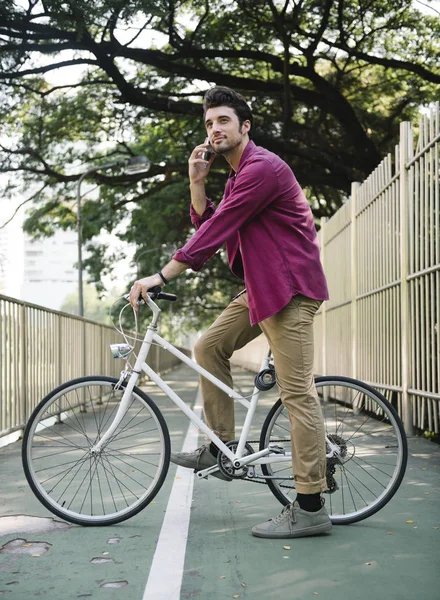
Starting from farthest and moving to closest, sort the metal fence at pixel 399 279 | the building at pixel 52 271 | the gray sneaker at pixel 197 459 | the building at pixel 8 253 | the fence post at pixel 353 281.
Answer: the building at pixel 52 271
the building at pixel 8 253
the fence post at pixel 353 281
the metal fence at pixel 399 279
the gray sneaker at pixel 197 459

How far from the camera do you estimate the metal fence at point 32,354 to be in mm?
7832

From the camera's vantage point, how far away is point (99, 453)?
177 inches

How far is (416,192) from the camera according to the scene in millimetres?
7922

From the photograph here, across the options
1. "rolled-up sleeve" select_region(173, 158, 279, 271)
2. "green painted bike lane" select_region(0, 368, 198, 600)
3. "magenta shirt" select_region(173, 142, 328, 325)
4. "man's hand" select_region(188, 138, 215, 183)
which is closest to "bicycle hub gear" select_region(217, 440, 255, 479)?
"green painted bike lane" select_region(0, 368, 198, 600)

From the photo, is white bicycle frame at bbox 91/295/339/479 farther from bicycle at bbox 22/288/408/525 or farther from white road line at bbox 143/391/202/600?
white road line at bbox 143/391/202/600

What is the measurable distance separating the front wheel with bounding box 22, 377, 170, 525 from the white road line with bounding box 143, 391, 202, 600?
0.21 meters

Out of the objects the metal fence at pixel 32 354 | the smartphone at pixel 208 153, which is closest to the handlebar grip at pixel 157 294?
the smartphone at pixel 208 153

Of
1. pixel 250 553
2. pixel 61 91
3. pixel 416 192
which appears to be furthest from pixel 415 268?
pixel 61 91

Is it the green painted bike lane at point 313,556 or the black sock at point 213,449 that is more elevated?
the black sock at point 213,449

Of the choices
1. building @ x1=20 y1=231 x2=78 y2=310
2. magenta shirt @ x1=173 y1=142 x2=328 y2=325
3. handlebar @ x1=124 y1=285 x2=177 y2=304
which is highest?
building @ x1=20 y1=231 x2=78 y2=310

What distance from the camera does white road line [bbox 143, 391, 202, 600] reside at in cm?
327

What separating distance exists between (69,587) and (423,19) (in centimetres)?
1602

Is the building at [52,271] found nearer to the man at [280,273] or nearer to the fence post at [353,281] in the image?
the fence post at [353,281]

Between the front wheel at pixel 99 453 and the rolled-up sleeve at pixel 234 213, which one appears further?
the front wheel at pixel 99 453
